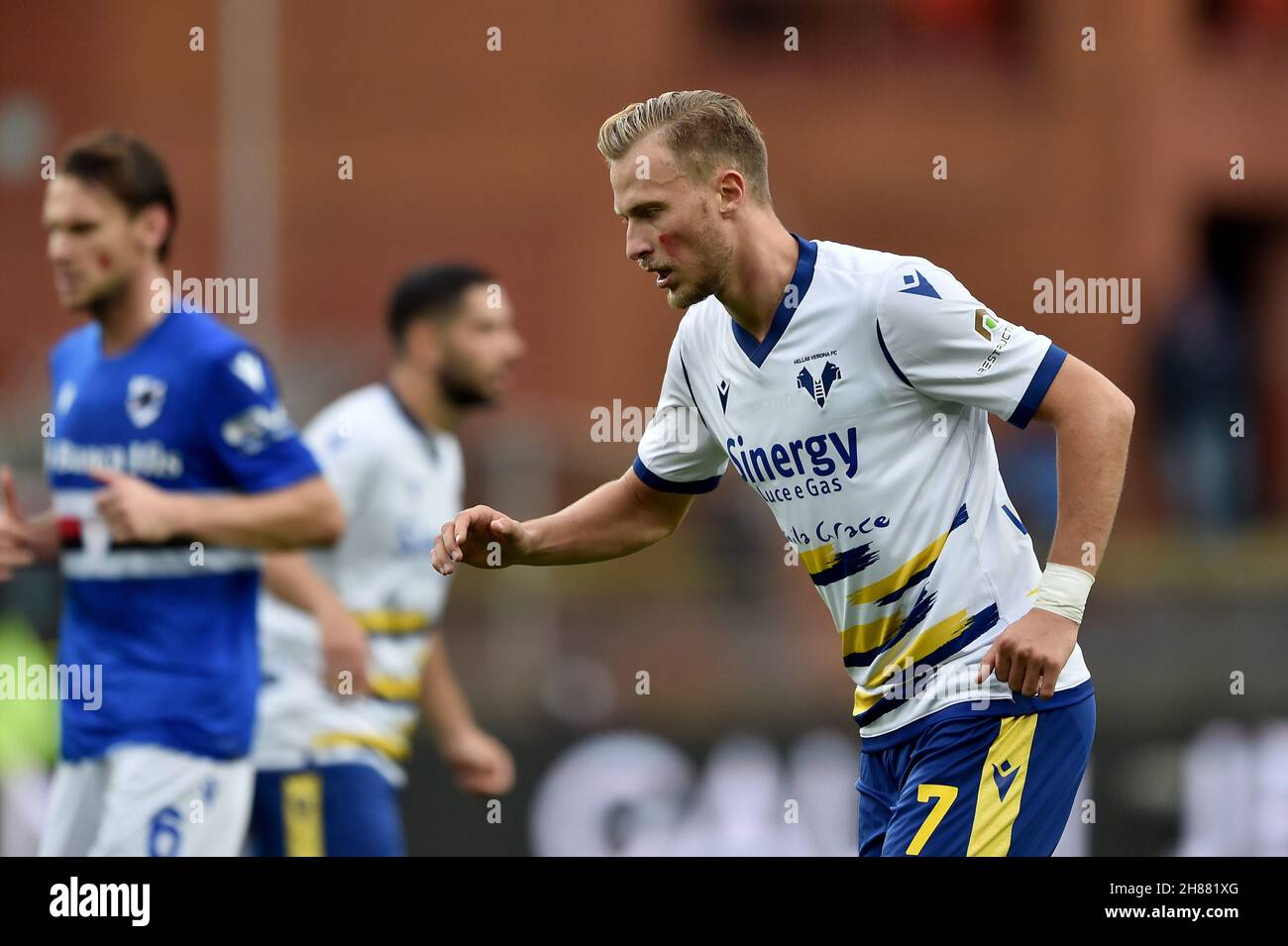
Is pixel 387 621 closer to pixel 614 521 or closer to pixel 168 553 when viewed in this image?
pixel 168 553

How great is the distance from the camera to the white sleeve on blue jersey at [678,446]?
5.24 metres

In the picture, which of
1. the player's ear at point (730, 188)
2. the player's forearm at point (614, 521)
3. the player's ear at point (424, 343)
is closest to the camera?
the player's ear at point (730, 188)

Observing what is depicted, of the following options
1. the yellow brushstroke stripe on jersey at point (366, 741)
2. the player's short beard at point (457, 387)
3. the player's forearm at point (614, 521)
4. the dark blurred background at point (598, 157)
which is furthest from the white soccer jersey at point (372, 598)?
the dark blurred background at point (598, 157)

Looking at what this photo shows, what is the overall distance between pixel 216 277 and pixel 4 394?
9.83ft

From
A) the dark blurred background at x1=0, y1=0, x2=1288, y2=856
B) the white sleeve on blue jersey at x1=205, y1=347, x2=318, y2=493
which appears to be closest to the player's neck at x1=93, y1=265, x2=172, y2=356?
the white sleeve on blue jersey at x1=205, y1=347, x2=318, y2=493

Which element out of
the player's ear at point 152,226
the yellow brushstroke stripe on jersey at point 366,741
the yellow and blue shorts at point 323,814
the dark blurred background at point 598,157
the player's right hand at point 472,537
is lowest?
the yellow and blue shorts at point 323,814

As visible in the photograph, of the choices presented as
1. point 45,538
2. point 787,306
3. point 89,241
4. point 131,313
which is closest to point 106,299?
point 131,313

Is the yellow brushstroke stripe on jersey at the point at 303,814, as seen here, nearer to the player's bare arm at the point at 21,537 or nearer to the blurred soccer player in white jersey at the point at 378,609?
the blurred soccer player in white jersey at the point at 378,609

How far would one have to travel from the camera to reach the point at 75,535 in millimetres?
6051

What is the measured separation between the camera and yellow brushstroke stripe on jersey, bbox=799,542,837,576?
4.89 metres

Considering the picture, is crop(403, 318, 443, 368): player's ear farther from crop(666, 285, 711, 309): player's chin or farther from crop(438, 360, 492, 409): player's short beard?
crop(666, 285, 711, 309): player's chin

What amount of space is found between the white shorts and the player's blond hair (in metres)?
2.37

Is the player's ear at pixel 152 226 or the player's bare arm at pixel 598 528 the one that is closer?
the player's bare arm at pixel 598 528
